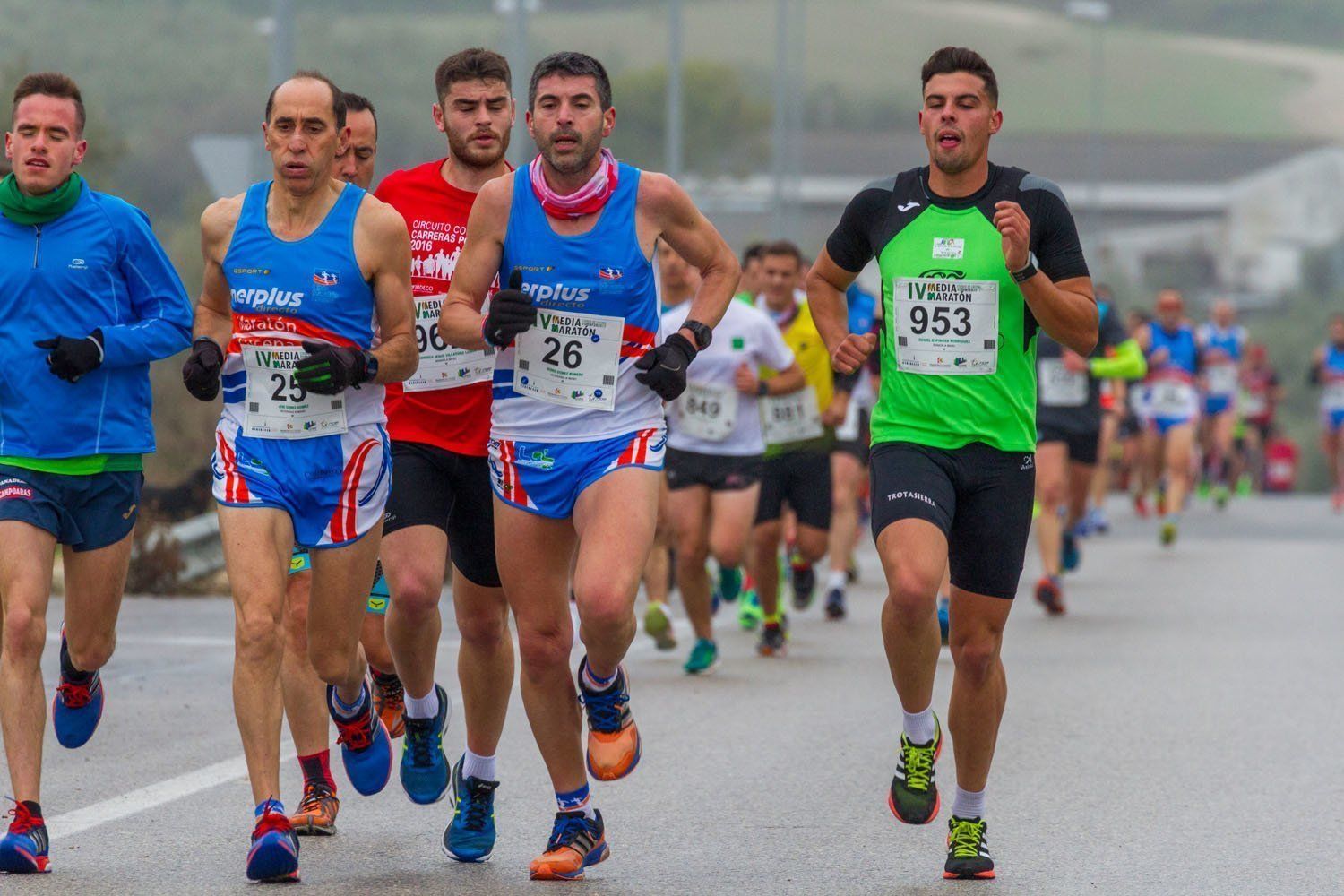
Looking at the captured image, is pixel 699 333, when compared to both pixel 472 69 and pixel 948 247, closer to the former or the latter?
pixel 948 247

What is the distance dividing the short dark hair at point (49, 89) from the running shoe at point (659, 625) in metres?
5.73

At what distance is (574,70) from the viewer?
21.7ft

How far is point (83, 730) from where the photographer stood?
789 centimetres

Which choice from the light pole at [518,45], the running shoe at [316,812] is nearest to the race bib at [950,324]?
the running shoe at [316,812]

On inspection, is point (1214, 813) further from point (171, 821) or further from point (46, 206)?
point (46, 206)

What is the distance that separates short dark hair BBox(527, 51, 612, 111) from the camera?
661 centimetres

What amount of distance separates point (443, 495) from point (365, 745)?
834mm

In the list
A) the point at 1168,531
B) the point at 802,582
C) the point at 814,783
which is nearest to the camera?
the point at 814,783

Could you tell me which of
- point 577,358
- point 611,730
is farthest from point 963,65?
point 611,730

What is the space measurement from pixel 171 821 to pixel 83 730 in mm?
642

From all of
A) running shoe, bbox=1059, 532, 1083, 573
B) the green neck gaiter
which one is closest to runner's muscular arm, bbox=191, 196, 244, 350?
the green neck gaiter

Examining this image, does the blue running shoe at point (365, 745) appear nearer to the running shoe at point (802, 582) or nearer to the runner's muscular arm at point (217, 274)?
the runner's muscular arm at point (217, 274)

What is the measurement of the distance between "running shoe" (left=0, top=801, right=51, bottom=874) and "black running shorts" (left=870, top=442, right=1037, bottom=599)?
251cm

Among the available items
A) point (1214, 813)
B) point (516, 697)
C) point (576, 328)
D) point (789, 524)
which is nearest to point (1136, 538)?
point (789, 524)
